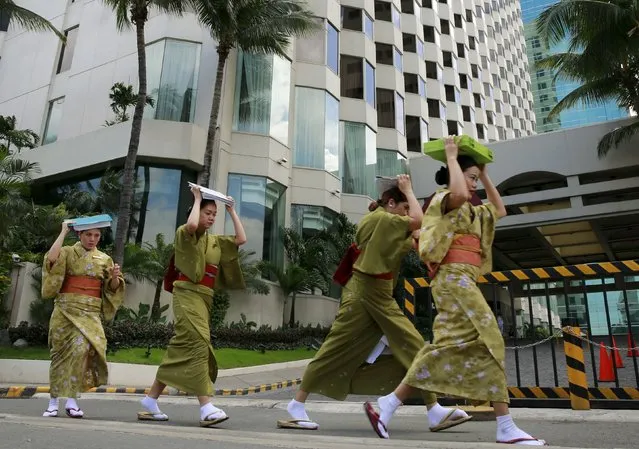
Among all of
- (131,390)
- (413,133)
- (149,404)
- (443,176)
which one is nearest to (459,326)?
(443,176)

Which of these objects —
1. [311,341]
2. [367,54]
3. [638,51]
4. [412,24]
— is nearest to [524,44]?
[412,24]

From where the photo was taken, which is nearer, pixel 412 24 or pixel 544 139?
pixel 544 139

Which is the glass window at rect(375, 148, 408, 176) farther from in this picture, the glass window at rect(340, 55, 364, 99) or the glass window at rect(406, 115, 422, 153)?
the glass window at rect(406, 115, 422, 153)

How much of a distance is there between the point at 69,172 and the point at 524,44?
2983 inches

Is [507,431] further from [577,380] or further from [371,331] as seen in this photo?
[577,380]

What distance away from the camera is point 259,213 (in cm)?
1750

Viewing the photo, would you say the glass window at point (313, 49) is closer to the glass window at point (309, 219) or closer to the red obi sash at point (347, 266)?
the glass window at point (309, 219)

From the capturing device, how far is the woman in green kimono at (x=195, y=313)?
13.6 ft

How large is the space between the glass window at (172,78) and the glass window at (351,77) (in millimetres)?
8146

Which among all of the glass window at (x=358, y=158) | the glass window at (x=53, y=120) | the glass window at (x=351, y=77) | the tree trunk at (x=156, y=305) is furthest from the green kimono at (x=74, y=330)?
the glass window at (x=351, y=77)

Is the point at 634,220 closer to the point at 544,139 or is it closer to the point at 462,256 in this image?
the point at 544,139

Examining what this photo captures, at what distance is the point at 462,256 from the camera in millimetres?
3379

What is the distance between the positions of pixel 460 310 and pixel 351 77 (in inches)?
887

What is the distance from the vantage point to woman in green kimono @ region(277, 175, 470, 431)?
3.93 metres
